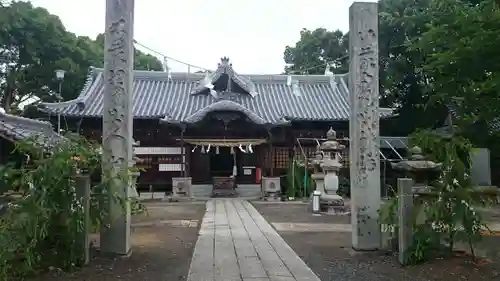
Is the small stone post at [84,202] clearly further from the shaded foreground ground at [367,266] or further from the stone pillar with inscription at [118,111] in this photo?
the shaded foreground ground at [367,266]

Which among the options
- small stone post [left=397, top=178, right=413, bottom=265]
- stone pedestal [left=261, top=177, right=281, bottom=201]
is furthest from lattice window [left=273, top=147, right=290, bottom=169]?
small stone post [left=397, top=178, right=413, bottom=265]

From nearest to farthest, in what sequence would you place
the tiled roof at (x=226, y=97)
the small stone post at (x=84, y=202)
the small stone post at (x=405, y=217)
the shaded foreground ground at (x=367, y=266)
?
the shaded foreground ground at (x=367, y=266) → the small stone post at (x=84, y=202) → the small stone post at (x=405, y=217) → the tiled roof at (x=226, y=97)

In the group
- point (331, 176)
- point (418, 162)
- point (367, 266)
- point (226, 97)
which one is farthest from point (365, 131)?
point (226, 97)

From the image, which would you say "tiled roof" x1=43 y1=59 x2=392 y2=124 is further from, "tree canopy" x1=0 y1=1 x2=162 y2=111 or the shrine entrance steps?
"tree canopy" x1=0 y1=1 x2=162 y2=111

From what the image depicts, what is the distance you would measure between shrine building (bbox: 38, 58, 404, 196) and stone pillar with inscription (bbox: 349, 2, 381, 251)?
44.9ft

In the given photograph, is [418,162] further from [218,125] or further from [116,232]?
[218,125]

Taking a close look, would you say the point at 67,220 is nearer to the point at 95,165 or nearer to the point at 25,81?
the point at 95,165

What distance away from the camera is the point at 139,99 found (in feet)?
77.2

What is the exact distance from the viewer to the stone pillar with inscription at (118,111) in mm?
6836

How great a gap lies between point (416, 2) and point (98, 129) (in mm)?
19057

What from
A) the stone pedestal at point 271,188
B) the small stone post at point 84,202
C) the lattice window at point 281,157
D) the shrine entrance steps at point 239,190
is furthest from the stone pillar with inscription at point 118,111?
the lattice window at point 281,157

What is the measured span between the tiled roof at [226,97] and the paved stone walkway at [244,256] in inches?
454

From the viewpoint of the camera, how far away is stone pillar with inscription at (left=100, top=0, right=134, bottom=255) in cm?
684

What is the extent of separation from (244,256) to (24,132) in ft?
20.8
